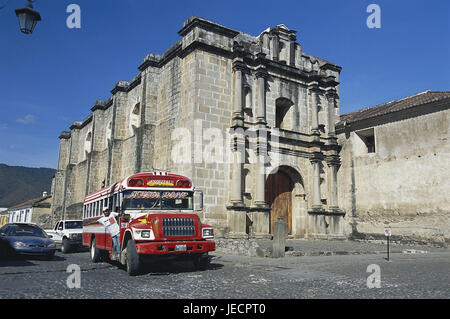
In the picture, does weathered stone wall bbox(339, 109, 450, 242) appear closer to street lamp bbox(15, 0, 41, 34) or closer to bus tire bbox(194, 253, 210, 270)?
bus tire bbox(194, 253, 210, 270)

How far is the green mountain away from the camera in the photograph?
123375 mm

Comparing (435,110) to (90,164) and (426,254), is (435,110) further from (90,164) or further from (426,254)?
(90,164)

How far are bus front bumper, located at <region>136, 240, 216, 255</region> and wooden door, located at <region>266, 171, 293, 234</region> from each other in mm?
9961

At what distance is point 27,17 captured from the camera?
7141mm

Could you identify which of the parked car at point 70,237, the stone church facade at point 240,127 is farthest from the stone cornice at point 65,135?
the parked car at point 70,237

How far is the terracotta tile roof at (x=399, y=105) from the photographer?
17.0 metres

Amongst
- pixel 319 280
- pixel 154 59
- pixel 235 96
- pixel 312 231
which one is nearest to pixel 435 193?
pixel 312 231

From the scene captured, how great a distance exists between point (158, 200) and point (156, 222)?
1.11m

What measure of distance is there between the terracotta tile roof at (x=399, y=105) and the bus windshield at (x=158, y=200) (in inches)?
506

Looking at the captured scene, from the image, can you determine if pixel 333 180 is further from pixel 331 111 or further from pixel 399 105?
pixel 399 105

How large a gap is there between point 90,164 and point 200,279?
67.4 feet

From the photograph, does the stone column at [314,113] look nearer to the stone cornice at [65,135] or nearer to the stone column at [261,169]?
the stone column at [261,169]

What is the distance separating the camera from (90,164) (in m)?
26.2

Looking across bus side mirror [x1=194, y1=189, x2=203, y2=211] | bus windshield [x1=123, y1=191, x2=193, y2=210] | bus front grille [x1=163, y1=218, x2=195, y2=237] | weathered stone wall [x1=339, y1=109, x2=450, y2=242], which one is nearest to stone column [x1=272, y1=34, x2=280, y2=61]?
weathered stone wall [x1=339, y1=109, x2=450, y2=242]
